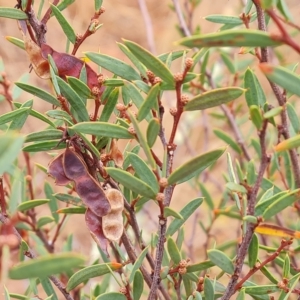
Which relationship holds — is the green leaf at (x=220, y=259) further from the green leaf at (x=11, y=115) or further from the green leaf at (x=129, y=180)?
the green leaf at (x=11, y=115)

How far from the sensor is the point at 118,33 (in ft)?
12.1

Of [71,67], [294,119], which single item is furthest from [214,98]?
[294,119]

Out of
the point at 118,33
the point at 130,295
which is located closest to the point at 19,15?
the point at 130,295

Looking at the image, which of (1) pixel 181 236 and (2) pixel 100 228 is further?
(1) pixel 181 236

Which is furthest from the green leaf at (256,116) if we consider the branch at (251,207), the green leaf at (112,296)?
the green leaf at (112,296)

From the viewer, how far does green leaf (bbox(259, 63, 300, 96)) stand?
312 mm

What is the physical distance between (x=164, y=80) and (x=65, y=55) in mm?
121

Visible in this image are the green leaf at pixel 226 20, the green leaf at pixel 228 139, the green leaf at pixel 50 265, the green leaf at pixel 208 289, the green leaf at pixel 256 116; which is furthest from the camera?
the green leaf at pixel 228 139

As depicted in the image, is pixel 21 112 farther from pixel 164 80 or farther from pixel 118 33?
pixel 118 33

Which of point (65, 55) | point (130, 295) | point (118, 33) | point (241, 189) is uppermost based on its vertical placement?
point (118, 33)

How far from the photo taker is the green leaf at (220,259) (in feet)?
1.43

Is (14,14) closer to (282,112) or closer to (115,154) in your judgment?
(115,154)

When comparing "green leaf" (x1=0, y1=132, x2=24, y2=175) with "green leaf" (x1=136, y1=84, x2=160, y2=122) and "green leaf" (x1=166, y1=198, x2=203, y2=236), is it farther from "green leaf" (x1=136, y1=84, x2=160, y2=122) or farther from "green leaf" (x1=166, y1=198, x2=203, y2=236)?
"green leaf" (x1=166, y1=198, x2=203, y2=236)

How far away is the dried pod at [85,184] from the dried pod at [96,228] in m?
0.01
